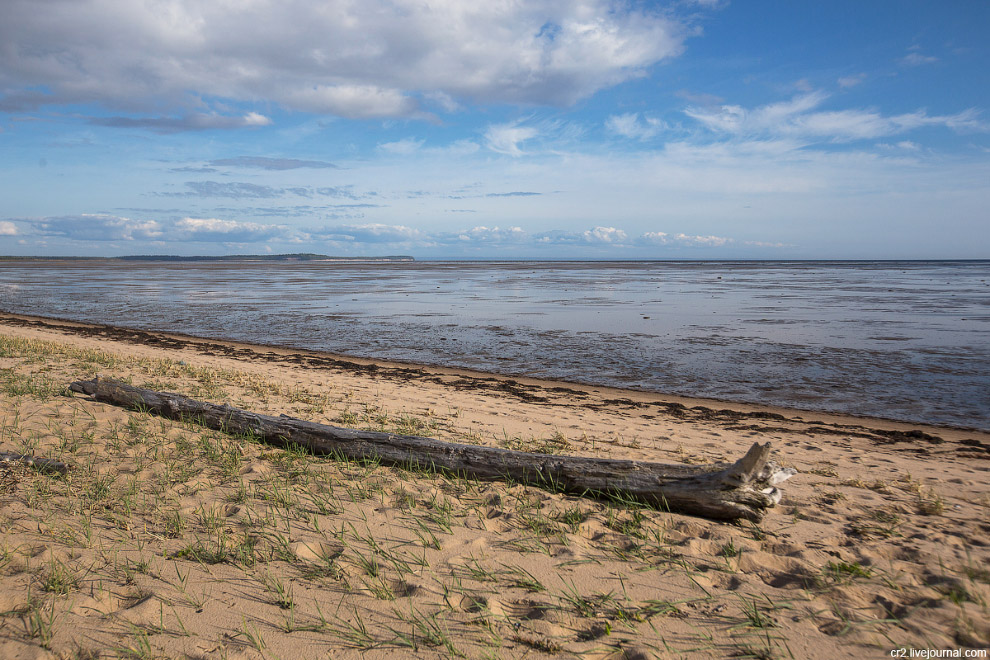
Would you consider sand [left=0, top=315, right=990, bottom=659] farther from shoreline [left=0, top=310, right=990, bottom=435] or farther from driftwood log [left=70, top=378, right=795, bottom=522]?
shoreline [left=0, top=310, right=990, bottom=435]

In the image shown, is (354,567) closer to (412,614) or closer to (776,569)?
(412,614)

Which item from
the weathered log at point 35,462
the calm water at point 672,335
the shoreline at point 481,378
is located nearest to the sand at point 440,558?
the weathered log at point 35,462

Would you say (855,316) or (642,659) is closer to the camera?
(642,659)

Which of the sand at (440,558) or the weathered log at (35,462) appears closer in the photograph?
the sand at (440,558)

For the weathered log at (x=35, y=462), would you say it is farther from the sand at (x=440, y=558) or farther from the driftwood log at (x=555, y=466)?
the driftwood log at (x=555, y=466)

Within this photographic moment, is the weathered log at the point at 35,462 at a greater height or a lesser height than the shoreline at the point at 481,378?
greater

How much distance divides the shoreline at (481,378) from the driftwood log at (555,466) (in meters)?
4.92

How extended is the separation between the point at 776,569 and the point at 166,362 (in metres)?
11.8

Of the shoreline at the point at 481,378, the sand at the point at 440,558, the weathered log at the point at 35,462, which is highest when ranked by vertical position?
the weathered log at the point at 35,462

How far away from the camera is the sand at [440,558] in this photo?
291 centimetres

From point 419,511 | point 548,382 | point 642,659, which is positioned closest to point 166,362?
point 548,382

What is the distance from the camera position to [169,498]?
4477mm

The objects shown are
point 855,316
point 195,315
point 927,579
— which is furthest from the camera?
point 195,315

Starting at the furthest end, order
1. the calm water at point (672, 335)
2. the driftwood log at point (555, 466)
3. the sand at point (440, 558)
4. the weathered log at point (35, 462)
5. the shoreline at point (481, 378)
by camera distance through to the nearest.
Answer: the calm water at point (672, 335) → the shoreline at point (481, 378) → the weathered log at point (35, 462) → the driftwood log at point (555, 466) → the sand at point (440, 558)
